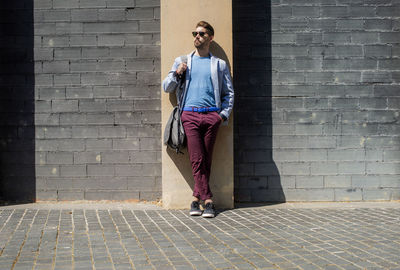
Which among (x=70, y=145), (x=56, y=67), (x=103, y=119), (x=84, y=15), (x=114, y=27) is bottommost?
(x=70, y=145)

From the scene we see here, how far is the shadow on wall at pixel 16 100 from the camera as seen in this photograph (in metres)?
7.17

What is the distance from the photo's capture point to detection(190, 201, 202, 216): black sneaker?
641 centimetres

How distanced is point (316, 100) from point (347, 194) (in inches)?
54.6

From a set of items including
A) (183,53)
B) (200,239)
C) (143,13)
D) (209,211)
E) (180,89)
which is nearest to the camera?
(200,239)

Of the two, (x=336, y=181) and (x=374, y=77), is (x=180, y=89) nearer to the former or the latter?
(x=336, y=181)

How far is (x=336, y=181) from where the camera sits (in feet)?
24.1

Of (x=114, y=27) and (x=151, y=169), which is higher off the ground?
(x=114, y=27)

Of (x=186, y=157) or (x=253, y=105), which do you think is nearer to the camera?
(x=186, y=157)

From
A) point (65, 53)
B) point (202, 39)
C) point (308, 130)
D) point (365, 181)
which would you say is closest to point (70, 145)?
point (65, 53)

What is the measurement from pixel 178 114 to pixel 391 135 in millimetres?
3062

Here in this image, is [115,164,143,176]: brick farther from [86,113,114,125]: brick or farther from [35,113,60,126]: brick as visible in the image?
[35,113,60,126]: brick

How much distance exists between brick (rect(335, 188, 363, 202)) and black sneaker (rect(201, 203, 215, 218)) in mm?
1966

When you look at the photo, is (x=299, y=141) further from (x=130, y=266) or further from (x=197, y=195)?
(x=130, y=266)

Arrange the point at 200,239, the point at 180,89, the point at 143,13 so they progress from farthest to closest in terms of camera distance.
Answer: the point at 143,13
the point at 180,89
the point at 200,239
